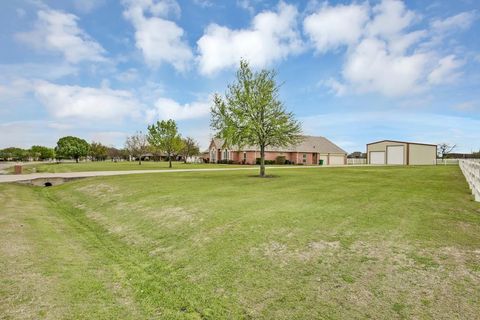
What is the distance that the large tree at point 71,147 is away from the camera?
278ft

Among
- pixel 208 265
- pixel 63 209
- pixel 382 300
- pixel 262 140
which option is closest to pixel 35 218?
pixel 63 209

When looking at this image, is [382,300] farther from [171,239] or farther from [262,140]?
[262,140]

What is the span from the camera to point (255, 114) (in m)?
23.5

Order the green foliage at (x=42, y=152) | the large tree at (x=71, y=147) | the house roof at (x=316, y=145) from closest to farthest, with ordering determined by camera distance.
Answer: the house roof at (x=316, y=145) < the large tree at (x=71, y=147) < the green foliage at (x=42, y=152)

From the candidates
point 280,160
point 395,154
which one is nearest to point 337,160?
point 395,154

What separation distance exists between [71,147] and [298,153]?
2564 inches

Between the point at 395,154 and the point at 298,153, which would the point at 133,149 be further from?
the point at 395,154

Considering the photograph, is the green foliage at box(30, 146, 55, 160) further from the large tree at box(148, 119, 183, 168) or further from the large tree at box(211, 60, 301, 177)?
the large tree at box(211, 60, 301, 177)

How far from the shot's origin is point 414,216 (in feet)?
28.4

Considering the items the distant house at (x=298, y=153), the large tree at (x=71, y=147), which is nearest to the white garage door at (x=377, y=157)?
the distant house at (x=298, y=153)

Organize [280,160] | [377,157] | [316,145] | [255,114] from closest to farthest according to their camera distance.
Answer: [255,114], [377,157], [280,160], [316,145]

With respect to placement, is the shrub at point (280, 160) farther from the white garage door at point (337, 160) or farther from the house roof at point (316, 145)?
the white garage door at point (337, 160)

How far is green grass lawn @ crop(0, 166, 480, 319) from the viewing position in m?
4.68

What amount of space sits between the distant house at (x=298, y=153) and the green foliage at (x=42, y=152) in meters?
96.0
